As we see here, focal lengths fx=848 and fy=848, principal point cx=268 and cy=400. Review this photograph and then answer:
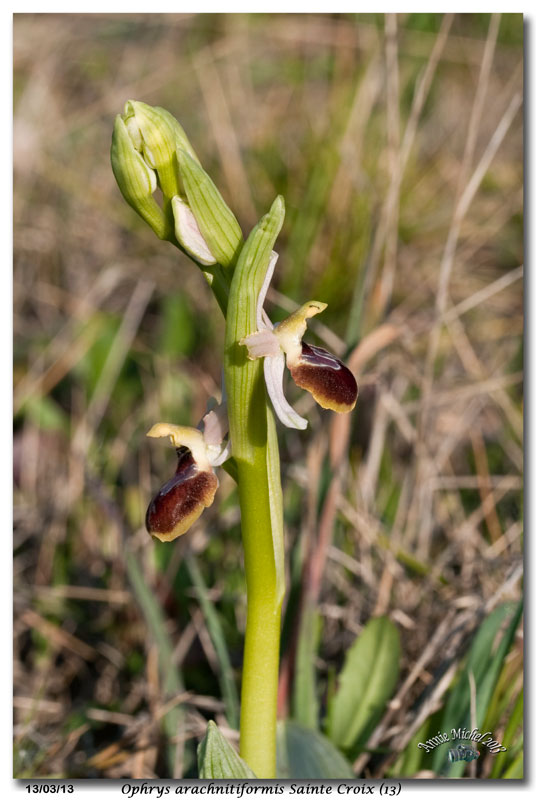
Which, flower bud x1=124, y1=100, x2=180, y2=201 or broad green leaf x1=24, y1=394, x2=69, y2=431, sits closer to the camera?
flower bud x1=124, y1=100, x2=180, y2=201

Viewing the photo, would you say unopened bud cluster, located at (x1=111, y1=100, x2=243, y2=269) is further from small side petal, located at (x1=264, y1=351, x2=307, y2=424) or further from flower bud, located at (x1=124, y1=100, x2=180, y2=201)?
small side petal, located at (x1=264, y1=351, x2=307, y2=424)

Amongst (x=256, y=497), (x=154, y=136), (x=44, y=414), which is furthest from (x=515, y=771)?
(x=44, y=414)

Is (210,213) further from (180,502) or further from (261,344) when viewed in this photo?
(180,502)

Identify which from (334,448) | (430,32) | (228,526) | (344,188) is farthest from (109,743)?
(430,32)

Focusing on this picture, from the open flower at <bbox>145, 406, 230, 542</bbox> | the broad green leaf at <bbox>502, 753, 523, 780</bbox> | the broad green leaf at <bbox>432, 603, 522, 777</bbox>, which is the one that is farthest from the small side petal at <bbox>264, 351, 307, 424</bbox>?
the broad green leaf at <bbox>502, 753, 523, 780</bbox>

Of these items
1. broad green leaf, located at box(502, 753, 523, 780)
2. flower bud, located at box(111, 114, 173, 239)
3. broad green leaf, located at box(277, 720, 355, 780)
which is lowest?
broad green leaf, located at box(502, 753, 523, 780)

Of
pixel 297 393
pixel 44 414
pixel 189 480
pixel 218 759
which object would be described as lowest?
pixel 218 759

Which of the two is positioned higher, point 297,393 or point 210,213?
point 297,393

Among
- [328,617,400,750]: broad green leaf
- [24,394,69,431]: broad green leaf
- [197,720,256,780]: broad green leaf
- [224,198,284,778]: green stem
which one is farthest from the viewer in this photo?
[24,394,69,431]: broad green leaf
